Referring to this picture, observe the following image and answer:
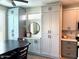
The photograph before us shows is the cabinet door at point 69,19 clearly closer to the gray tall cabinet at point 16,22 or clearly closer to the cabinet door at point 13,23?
the gray tall cabinet at point 16,22

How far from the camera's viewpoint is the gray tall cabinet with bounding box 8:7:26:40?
5.96 metres

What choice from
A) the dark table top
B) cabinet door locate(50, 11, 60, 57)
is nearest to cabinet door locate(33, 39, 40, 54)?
cabinet door locate(50, 11, 60, 57)

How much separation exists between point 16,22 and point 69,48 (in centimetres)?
295

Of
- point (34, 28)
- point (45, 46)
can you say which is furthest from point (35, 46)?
point (34, 28)

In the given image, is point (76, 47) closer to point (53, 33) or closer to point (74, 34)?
point (74, 34)

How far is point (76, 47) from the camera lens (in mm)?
4988

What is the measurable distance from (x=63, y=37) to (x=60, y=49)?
809 mm

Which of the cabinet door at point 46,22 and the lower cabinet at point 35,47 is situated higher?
the cabinet door at point 46,22

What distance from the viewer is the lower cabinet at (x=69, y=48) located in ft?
16.6

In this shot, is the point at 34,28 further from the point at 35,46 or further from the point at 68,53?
the point at 68,53

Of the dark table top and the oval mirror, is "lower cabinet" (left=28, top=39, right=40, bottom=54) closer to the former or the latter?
the oval mirror

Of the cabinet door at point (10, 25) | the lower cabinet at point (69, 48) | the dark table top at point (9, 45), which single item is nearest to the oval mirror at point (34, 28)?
the cabinet door at point (10, 25)

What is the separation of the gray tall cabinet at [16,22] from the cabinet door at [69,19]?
2224 millimetres

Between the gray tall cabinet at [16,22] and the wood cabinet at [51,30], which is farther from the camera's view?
the gray tall cabinet at [16,22]
